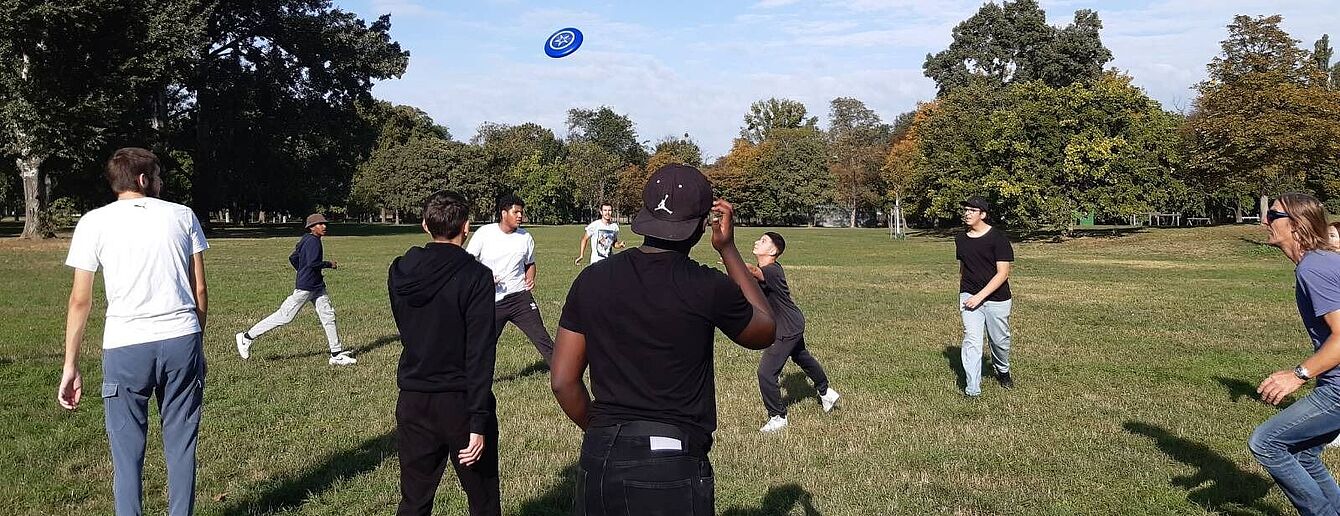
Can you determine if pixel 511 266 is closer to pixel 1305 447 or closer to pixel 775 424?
pixel 775 424

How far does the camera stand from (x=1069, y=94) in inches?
1836

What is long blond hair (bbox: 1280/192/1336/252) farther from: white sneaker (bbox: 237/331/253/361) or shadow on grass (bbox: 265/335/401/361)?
white sneaker (bbox: 237/331/253/361)

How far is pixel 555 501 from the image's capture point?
18.3 ft

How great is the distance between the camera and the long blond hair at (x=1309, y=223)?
13.6 feet

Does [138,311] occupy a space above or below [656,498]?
above

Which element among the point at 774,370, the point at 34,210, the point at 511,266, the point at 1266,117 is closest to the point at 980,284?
the point at 774,370

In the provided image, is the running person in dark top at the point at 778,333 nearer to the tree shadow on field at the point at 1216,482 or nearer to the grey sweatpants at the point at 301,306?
the tree shadow on field at the point at 1216,482

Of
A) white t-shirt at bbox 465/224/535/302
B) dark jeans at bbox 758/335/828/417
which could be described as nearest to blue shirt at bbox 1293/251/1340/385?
dark jeans at bbox 758/335/828/417

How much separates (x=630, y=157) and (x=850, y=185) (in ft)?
168

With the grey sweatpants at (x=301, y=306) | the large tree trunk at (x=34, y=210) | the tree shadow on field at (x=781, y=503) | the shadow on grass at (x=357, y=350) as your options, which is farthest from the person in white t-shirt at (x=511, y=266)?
the large tree trunk at (x=34, y=210)

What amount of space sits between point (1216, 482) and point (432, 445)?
17.3ft

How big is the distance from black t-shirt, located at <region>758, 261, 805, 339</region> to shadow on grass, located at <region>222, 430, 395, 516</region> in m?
3.20

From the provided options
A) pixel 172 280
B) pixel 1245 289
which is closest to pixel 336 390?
pixel 172 280

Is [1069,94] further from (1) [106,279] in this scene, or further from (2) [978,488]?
(1) [106,279]
